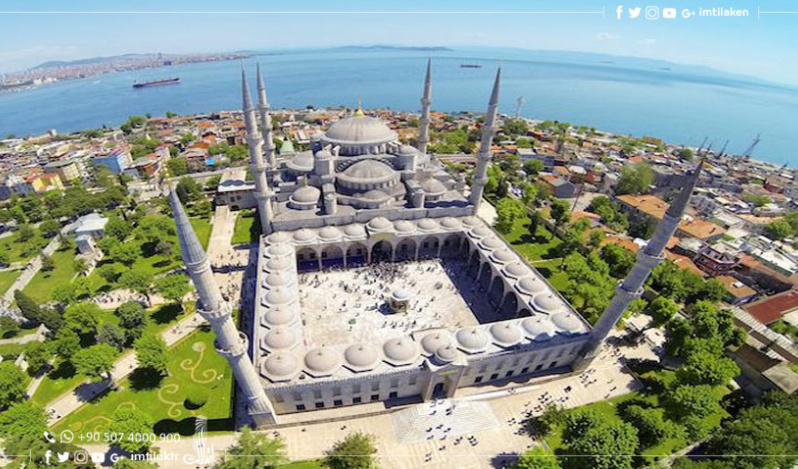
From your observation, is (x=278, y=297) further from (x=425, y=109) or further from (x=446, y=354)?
(x=425, y=109)

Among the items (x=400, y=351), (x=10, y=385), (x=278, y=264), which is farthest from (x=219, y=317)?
(x=10, y=385)

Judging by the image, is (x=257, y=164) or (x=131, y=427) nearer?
(x=131, y=427)

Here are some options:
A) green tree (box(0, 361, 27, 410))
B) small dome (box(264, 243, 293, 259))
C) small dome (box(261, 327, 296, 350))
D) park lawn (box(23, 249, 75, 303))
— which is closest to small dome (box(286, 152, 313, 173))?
small dome (box(264, 243, 293, 259))

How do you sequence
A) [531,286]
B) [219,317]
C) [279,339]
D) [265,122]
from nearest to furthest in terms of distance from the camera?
[219,317] < [279,339] < [531,286] < [265,122]

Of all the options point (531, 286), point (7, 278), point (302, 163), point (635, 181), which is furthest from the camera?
point (635, 181)

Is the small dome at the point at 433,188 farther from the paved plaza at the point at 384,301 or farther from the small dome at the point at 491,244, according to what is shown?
the small dome at the point at 491,244

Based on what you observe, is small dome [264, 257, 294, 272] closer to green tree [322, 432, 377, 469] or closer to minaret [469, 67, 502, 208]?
green tree [322, 432, 377, 469]
